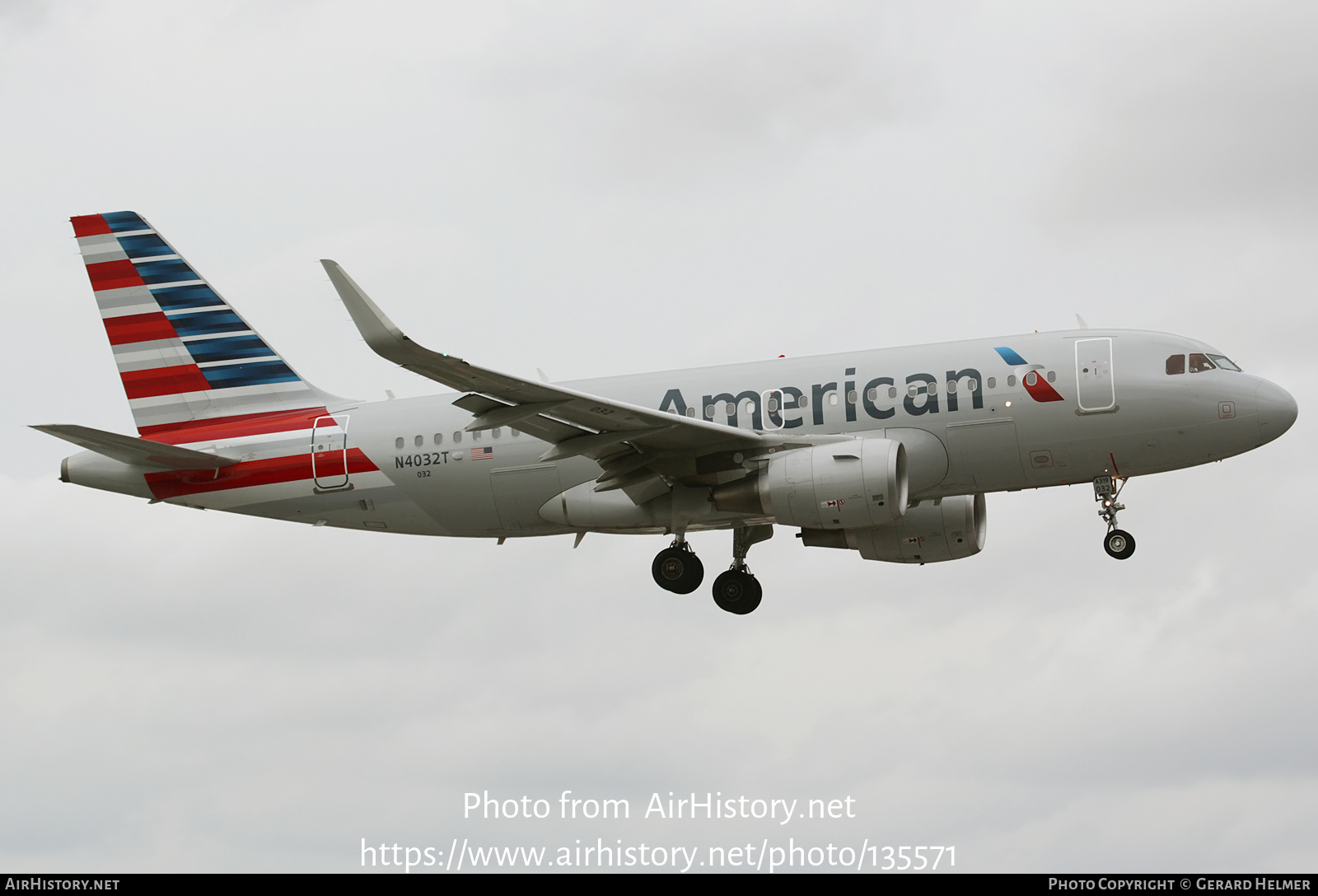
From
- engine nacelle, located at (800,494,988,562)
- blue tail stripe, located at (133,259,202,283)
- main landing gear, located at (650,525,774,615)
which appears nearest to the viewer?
main landing gear, located at (650,525,774,615)

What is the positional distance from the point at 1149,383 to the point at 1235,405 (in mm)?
1709

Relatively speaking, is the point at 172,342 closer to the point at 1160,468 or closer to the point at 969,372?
the point at 969,372

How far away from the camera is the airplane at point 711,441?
30.8 metres

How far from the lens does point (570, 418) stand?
99.6 ft

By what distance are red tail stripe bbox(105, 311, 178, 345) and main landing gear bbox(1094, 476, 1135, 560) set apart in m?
21.8

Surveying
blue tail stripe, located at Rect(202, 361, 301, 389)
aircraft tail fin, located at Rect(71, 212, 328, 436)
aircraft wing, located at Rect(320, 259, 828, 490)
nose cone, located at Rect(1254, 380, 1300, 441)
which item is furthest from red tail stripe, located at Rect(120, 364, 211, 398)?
nose cone, located at Rect(1254, 380, 1300, 441)

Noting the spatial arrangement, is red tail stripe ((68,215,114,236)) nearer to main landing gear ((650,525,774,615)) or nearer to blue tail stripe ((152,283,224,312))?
blue tail stripe ((152,283,224,312))

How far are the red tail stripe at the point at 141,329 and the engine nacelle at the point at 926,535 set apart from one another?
54.2 feet

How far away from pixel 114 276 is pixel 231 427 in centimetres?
572

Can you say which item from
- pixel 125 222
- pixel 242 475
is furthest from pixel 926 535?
pixel 125 222

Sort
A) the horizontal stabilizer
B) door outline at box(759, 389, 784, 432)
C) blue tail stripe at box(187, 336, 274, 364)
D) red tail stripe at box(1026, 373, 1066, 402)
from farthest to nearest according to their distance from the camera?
blue tail stripe at box(187, 336, 274, 364)
the horizontal stabilizer
door outline at box(759, 389, 784, 432)
red tail stripe at box(1026, 373, 1066, 402)

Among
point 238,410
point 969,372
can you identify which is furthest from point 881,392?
point 238,410

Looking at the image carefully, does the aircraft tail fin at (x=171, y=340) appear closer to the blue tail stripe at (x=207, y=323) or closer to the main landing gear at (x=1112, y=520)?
the blue tail stripe at (x=207, y=323)

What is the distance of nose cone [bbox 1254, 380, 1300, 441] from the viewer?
30.9m
